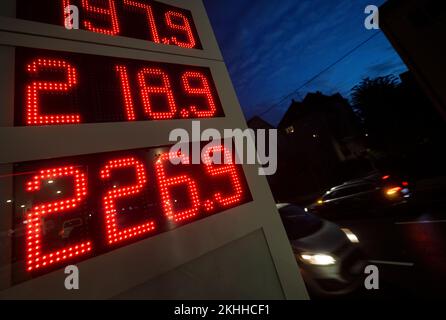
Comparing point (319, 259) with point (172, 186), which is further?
point (319, 259)

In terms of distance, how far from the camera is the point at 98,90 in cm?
218

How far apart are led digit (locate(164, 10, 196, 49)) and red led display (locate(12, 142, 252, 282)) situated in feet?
6.02

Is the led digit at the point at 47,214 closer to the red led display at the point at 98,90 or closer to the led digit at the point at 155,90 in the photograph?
the red led display at the point at 98,90

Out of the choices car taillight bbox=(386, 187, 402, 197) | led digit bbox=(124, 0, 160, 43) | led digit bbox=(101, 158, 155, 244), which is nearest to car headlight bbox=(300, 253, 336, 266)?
led digit bbox=(101, 158, 155, 244)

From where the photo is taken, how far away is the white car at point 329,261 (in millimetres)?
4441

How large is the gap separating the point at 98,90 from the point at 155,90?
59 cm

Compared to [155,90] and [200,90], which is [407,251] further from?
[155,90]

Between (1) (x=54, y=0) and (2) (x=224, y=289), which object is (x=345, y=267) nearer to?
(2) (x=224, y=289)

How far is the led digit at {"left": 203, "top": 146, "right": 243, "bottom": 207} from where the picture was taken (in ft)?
8.09

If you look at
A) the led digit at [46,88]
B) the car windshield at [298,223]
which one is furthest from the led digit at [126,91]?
the car windshield at [298,223]

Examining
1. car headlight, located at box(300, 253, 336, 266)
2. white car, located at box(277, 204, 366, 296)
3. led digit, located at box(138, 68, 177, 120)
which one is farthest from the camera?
car headlight, located at box(300, 253, 336, 266)

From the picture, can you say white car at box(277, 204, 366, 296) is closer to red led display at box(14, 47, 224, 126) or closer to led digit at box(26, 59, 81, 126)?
red led display at box(14, 47, 224, 126)

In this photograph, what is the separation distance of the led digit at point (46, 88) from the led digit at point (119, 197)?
0.58 m

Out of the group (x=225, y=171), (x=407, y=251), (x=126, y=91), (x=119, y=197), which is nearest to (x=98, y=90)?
(x=126, y=91)
